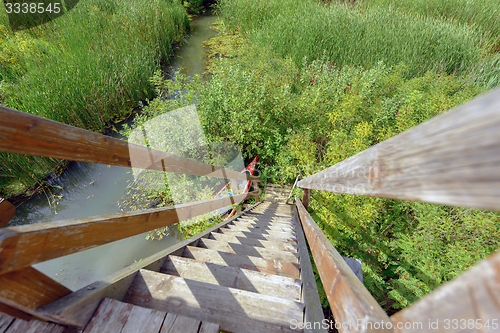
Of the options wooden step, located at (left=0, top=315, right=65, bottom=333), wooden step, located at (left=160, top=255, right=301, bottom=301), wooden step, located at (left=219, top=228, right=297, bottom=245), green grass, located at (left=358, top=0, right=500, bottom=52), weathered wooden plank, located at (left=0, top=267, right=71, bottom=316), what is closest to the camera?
weathered wooden plank, located at (left=0, top=267, right=71, bottom=316)

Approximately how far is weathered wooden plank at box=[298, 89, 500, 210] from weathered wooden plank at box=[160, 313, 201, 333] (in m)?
0.90

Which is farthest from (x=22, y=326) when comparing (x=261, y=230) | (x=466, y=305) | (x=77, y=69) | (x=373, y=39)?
(x=373, y=39)

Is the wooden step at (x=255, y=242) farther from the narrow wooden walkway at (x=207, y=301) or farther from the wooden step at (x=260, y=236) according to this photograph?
the narrow wooden walkway at (x=207, y=301)

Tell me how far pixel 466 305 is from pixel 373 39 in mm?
7680

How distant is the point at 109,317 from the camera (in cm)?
88

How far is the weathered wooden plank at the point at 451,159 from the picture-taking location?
26 centimetres

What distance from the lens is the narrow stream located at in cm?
369

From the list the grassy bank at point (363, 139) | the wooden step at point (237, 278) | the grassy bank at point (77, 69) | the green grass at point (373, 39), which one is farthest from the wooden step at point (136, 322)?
the green grass at point (373, 39)

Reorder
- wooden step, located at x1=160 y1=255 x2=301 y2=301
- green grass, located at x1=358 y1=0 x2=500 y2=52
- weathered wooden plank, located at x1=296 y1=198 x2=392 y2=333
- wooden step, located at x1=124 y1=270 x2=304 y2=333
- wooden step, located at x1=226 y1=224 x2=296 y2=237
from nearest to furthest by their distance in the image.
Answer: weathered wooden plank, located at x1=296 y1=198 x2=392 y2=333 < wooden step, located at x1=124 y1=270 x2=304 y2=333 < wooden step, located at x1=160 y1=255 x2=301 y2=301 < wooden step, located at x1=226 y1=224 x2=296 y2=237 < green grass, located at x1=358 y1=0 x2=500 y2=52

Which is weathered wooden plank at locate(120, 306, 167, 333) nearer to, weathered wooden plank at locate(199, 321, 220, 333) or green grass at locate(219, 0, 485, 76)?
weathered wooden plank at locate(199, 321, 220, 333)

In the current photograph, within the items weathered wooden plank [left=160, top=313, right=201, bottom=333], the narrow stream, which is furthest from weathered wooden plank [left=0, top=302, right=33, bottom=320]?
the narrow stream

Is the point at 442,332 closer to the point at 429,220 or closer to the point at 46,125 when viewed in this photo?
the point at 46,125

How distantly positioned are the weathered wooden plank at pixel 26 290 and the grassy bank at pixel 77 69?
16.8ft

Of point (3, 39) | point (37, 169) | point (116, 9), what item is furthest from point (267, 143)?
point (116, 9)
